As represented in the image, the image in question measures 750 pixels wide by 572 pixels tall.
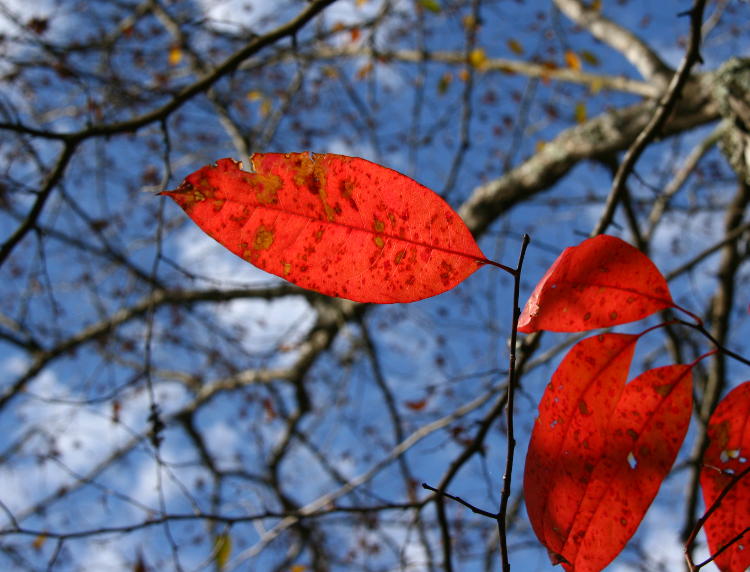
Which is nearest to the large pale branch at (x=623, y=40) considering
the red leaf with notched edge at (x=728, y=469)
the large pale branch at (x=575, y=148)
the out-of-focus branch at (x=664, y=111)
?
the large pale branch at (x=575, y=148)

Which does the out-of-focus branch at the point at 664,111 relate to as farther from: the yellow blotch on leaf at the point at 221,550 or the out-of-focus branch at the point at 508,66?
A: the out-of-focus branch at the point at 508,66

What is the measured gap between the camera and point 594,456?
21.7 inches

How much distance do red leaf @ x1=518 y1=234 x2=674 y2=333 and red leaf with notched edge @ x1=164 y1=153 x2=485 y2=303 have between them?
76 mm

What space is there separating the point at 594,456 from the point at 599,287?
158mm

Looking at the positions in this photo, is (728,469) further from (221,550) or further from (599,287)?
(221,550)

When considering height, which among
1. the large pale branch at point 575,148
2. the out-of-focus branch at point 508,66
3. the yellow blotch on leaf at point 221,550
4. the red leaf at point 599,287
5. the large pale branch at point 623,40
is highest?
the out-of-focus branch at point 508,66

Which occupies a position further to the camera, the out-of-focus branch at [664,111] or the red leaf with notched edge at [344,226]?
the out-of-focus branch at [664,111]

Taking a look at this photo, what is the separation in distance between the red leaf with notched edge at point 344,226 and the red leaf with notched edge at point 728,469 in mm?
348

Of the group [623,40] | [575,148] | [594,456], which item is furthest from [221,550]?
[623,40]

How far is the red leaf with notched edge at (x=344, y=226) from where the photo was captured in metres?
0.49

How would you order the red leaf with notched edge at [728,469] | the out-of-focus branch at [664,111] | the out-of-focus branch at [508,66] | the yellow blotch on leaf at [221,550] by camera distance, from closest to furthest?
the red leaf with notched edge at [728,469], the out-of-focus branch at [664,111], the yellow blotch on leaf at [221,550], the out-of-focus branch at [508,66]

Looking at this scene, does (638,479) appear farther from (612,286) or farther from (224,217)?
(224,217)

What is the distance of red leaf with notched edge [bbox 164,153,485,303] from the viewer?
0.49 meters

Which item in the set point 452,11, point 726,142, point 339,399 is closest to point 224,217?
point 726,142
